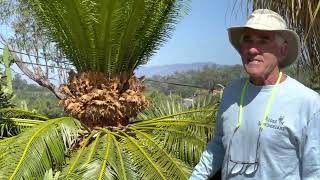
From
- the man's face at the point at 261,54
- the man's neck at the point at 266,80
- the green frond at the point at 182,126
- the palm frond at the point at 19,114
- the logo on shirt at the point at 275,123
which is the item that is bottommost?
the green frond at the point at 182,126

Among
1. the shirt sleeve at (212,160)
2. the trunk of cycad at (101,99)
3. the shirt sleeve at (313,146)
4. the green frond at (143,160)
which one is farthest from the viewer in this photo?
the trunk of cycad at (101,99)

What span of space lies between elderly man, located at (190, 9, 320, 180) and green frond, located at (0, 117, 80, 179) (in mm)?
2243

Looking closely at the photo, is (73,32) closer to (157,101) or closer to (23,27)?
(157,101)

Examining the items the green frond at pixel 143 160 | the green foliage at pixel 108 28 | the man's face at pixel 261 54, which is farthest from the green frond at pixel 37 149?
the man's face at pixel 261 54

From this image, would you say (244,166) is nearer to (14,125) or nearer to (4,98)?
(14,125)

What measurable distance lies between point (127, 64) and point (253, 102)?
135 inches

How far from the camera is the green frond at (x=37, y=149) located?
14.4ft

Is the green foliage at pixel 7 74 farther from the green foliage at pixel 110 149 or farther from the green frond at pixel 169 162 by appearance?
the green frond at pixel 169 162

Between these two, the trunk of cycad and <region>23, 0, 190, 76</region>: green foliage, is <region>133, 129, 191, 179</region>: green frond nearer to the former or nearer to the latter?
the trunk of cycad

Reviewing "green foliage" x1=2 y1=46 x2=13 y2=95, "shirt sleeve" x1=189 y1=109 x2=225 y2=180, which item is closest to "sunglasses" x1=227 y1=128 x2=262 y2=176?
"shirt sleeve" x1=189 y1=109 x2=225 y2=180

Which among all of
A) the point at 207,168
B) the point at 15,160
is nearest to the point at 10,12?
the point at 15,160

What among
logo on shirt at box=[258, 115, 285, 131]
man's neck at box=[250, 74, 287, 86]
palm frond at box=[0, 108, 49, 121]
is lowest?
palm frond at box=[0, 108, 49, 121]

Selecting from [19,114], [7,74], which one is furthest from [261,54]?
[7,74]

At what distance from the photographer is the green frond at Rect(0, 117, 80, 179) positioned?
14.4 ft
